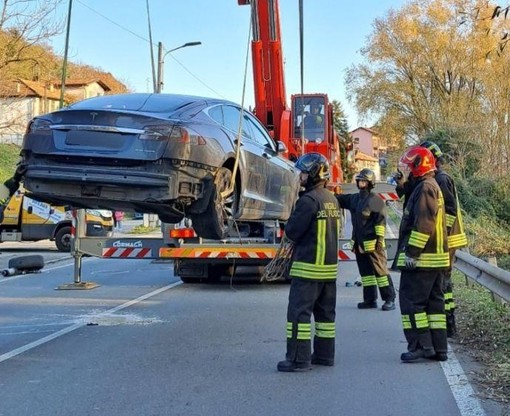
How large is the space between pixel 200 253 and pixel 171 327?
2677 millimetres

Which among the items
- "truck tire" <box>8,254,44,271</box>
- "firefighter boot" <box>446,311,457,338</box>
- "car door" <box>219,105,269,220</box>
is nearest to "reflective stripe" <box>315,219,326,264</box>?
"car door" <box>219,105,269,220</box>

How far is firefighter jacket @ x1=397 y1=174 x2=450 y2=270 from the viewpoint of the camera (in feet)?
20.5

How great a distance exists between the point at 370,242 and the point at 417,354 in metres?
3.30

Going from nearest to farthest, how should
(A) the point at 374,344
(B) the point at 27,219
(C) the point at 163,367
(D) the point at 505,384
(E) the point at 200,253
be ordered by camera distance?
1. (D) the point at 505,384
2. (C) the point at 163,367
3. (A) the point at 374,344
4. (E) the point at 200,253
5. (B) the point at 27,219

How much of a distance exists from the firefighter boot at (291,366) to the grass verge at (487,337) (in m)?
1.36

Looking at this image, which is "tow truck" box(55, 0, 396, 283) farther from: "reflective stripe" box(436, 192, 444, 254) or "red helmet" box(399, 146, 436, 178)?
"reflective stripe" box(436, 192, 444, 254)

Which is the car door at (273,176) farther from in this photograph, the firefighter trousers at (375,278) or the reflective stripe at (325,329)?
the reflective stripe at (325,329)

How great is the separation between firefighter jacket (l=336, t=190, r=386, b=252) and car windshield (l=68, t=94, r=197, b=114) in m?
2.94

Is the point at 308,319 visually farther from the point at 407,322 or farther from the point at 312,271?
the point at 407,322

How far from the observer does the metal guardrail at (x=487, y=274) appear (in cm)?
700

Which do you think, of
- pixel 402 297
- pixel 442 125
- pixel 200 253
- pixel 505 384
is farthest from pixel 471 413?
pixel 442 125

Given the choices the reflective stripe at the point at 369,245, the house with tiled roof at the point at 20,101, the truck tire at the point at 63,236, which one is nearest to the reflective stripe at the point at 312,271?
the reflective stripe at the point at 369,245

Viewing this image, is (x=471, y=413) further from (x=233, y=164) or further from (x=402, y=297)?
(x=233, y=164)

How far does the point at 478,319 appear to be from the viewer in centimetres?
818
